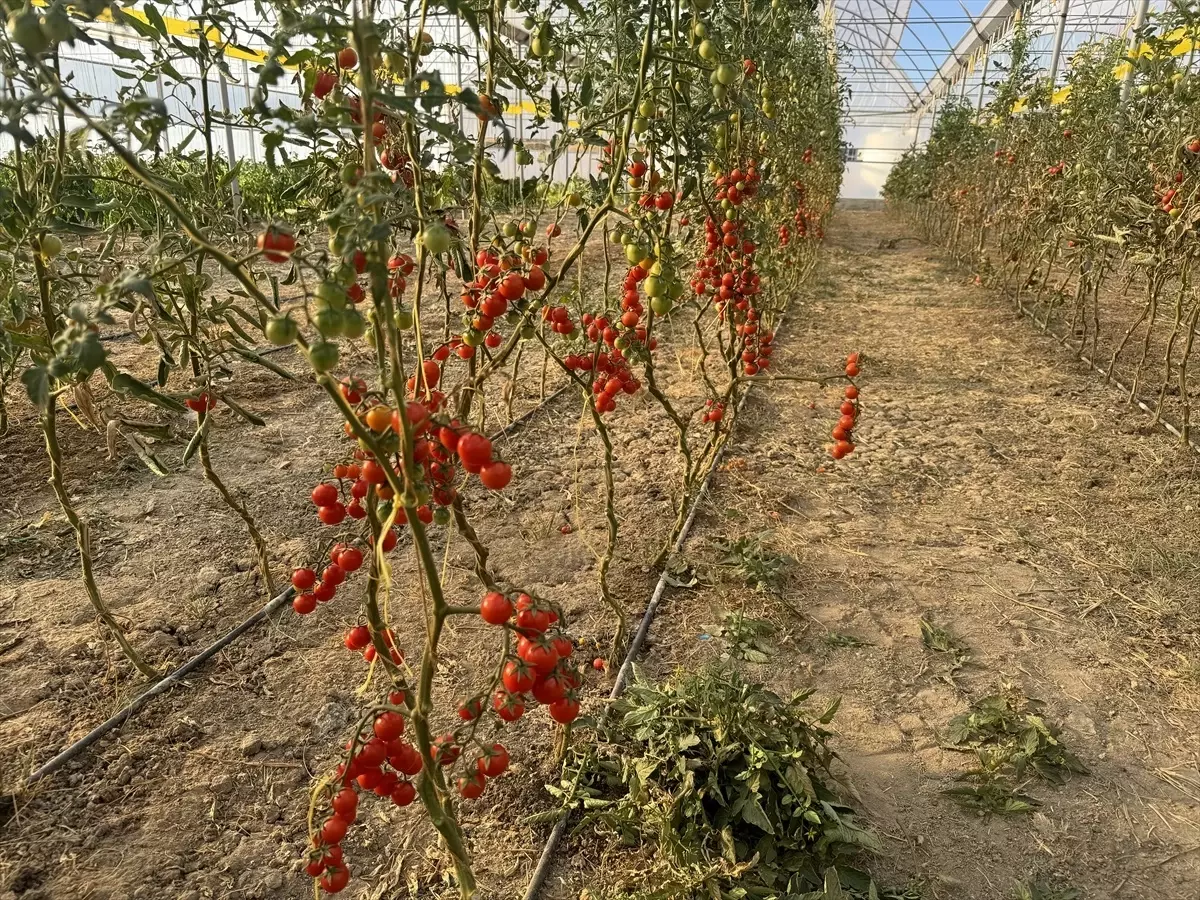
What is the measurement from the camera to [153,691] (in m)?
1.89

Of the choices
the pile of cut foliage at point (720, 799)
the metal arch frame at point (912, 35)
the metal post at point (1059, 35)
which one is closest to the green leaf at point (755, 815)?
the pile of cut foliage at point (720, 799)

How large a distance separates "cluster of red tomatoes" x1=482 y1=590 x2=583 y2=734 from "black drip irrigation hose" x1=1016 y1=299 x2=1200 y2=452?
3.41 m

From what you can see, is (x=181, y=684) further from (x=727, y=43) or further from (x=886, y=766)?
(x=727, y=43)

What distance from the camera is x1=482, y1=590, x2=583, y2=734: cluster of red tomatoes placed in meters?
1.01

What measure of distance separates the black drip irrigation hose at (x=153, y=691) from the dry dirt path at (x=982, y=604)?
3.56 feet

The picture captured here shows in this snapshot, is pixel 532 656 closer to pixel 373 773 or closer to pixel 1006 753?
pixel 373 773

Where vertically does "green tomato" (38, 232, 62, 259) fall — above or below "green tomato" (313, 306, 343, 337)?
above

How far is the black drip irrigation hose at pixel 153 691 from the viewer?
66.6 inches

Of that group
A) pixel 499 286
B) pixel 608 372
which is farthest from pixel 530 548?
pixel 499 286

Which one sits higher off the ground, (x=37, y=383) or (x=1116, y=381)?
(x=37, y=383)

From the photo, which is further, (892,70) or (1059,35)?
(892,70)

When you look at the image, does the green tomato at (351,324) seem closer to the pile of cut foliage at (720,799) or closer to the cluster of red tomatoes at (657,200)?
the pile of cut foliage at (720,799)

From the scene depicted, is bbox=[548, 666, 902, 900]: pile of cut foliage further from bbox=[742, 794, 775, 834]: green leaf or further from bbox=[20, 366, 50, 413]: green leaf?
bbox=[20, 366, 50, 413]: green leaf

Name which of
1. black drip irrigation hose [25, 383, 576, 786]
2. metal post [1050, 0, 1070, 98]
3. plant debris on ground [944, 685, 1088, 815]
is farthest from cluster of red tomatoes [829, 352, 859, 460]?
metal post [1050, 0, 1070, 98]
